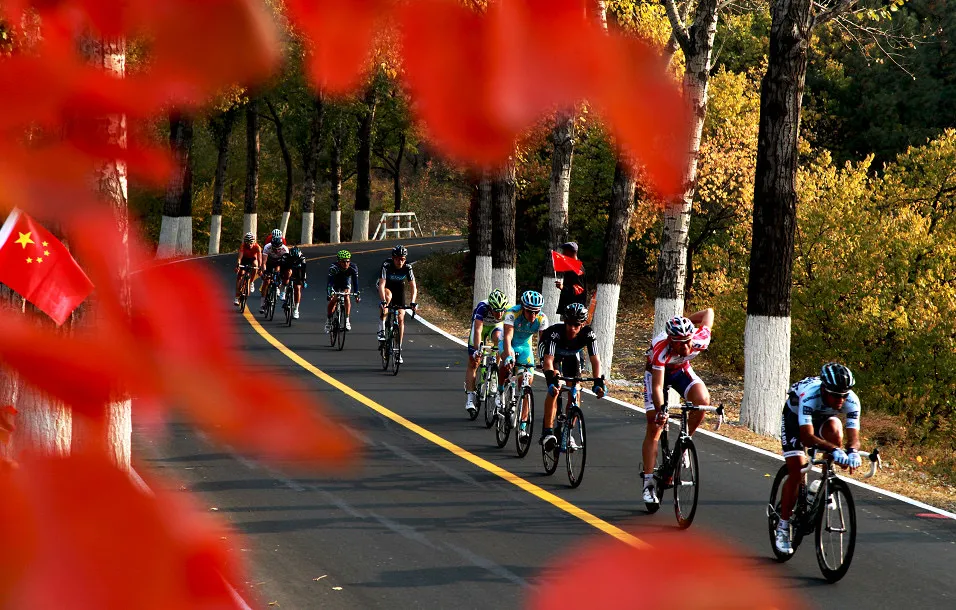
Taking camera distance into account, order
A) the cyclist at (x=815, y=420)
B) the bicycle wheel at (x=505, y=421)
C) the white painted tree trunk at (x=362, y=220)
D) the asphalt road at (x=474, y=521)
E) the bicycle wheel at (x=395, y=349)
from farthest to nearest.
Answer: the bicycle wheel at (x=395, y=349) < the bicycle wheel at (x=505, y=421) < the cyclist at (x=815, y=420) < the asphalt road at (x=474, y=521) < the white painted tree trunk at (x=362, y=220)

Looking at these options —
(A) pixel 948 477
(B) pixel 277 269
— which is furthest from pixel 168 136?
(B) pixel 277 269

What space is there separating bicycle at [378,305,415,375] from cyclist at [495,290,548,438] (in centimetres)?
514

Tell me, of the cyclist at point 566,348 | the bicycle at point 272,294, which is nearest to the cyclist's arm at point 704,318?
the cyclist at point 566,348

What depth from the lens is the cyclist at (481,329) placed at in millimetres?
15070

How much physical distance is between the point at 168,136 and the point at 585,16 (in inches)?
10.3

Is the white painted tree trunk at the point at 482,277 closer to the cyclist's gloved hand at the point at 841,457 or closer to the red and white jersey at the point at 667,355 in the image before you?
the red and white jersey at the point at 667,355

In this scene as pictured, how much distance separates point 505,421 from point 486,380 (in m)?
1.34

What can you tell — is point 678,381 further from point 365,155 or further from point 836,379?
point 365,155

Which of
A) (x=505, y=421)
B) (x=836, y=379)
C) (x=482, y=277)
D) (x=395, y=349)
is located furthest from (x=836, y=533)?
(x=482, y=277)

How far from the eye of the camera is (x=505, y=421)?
13430 millimetres

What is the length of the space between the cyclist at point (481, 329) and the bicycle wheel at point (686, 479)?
4526mm

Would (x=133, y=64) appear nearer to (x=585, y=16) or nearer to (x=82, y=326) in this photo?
(x=82, y=326)

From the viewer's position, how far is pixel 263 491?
10.4m

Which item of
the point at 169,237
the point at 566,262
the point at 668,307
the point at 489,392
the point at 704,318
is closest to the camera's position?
the point at 169,237
